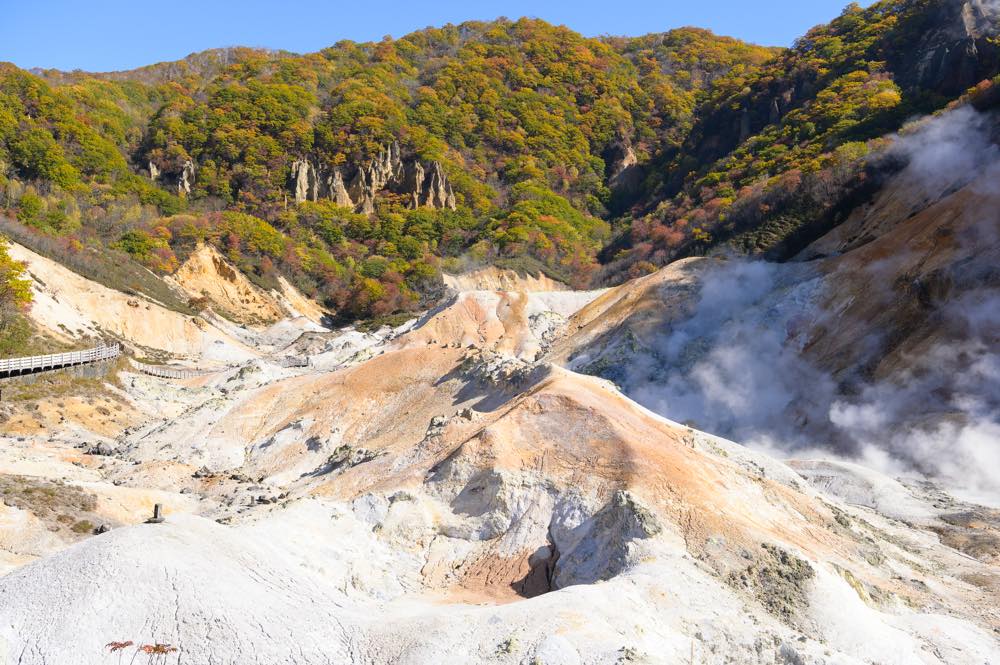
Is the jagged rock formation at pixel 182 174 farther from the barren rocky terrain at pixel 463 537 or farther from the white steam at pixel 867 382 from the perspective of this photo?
the white steam at pixel 867 382

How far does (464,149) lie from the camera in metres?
89.8

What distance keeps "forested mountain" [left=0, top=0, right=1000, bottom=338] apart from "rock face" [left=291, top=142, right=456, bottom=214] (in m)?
0.22

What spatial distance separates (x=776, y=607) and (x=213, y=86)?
3554 inches

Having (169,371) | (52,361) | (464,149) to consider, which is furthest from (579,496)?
(464,149)

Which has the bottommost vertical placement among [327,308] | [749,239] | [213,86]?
→ [327,308]

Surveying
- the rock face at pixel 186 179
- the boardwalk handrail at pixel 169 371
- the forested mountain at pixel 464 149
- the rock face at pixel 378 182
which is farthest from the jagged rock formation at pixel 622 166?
the boardwalk handrail at pixel 169 371

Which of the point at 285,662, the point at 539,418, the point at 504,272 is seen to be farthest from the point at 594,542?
the point at 504,272

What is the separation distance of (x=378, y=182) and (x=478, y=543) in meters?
69.3

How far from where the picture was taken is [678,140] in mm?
91438

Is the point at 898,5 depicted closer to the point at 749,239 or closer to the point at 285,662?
the point at 749,239

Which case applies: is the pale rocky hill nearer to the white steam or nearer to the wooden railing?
the white steam

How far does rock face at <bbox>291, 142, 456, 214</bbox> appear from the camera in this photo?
78.6 metres

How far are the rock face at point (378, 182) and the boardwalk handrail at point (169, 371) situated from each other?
40.9 m

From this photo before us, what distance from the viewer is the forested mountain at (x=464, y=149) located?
5472cm
